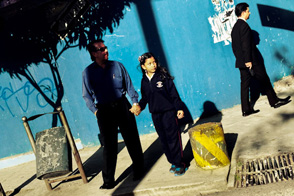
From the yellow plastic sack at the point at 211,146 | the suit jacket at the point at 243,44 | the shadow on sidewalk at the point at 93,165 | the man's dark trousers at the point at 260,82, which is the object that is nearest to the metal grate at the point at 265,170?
the yellow plastic sack at the point at 211,146

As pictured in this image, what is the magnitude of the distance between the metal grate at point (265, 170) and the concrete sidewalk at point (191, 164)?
0.10m

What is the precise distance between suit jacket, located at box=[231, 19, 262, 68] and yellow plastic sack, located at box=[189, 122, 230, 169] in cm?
188

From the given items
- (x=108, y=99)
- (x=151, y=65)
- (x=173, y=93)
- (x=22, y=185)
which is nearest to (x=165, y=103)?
(x=173, y=93)

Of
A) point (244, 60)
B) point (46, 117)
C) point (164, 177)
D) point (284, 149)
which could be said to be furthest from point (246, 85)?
point (46, 117)

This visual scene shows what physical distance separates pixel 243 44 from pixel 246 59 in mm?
253

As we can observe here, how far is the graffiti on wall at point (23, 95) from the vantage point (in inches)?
281

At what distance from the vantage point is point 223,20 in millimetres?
6543

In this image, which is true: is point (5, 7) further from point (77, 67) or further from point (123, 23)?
point (123, 23)

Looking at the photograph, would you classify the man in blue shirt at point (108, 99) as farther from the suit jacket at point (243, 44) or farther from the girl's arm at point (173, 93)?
the suit jacket at point (243, 44)

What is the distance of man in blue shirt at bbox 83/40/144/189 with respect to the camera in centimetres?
453

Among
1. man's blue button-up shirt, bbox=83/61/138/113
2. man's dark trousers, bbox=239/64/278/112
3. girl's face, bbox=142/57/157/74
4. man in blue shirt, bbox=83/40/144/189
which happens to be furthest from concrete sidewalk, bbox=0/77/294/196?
girl's face, bbox=142/57/157/74

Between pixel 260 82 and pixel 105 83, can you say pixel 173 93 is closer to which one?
pixel 105 83

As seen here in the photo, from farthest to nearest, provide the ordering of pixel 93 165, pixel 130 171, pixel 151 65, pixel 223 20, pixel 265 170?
pixel 223 20
pixel 93 165
pixel 130 171
pixel 151 65
pixel 265 170

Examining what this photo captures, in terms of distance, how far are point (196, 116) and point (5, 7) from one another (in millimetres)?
4335
